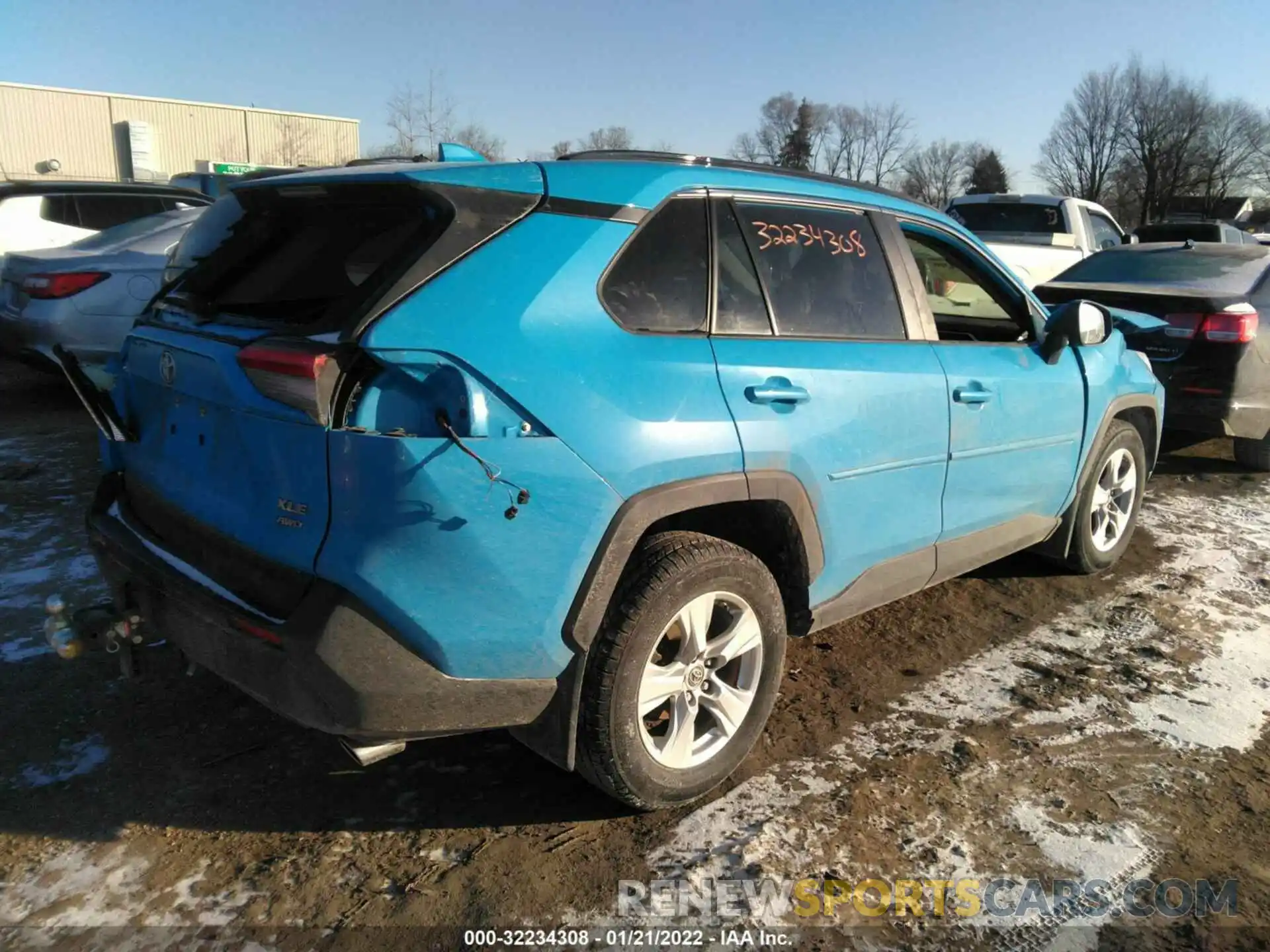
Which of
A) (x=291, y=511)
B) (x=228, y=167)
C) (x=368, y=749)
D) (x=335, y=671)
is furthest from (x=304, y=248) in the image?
(x=228, y=167)

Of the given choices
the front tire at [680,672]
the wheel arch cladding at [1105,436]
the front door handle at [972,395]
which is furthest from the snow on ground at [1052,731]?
the front door handle at [972,395]

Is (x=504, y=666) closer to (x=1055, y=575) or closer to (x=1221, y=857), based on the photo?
(x=1221, y=857)

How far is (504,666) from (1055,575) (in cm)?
361

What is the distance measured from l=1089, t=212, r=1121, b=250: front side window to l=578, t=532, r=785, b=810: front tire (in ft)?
37.7

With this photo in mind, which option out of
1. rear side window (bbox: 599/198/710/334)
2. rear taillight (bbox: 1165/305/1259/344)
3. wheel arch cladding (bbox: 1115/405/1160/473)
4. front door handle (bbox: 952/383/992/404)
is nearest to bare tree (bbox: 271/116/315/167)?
rear taillight (bbox: 1165/305/1259/344)

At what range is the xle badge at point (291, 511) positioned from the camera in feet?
7.27

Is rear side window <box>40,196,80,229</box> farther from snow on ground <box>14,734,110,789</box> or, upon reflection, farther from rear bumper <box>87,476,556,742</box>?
rear bumper <box>87,476,556,742</box>

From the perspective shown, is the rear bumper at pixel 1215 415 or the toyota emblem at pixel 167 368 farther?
the rear bumper at pixel 1215 415

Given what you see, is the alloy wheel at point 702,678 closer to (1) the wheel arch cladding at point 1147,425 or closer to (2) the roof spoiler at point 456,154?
(2) the roof spoiler at point 456,154

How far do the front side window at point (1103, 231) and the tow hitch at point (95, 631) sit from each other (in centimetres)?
1264

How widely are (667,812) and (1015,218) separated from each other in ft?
36.8

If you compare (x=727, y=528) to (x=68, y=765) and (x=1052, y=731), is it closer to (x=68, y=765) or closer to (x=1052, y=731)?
(x=1052, y=731)

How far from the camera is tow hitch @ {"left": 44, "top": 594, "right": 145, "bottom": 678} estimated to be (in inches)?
101

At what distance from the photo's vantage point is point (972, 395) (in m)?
3.49
